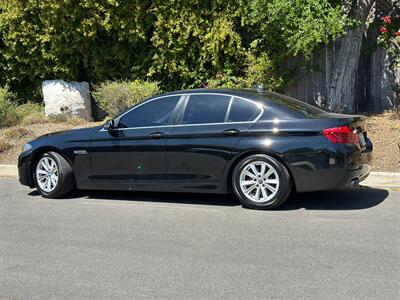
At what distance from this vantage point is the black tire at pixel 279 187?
667cm

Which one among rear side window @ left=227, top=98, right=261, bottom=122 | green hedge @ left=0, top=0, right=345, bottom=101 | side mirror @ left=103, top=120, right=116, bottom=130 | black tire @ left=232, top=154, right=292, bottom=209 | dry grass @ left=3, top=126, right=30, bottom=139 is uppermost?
green hedge @ left=0, top=0, right=345, bottom=101

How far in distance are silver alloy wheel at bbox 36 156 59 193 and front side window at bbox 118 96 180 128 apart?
1210 mm

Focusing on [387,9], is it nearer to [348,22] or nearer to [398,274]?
[348,22]

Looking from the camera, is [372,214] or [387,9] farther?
[387,9]

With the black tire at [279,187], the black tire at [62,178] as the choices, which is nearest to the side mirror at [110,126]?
the black tire at [62,178]

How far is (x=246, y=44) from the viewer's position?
44.4 ft

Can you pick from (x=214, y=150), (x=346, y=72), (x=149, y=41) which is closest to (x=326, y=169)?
(x=214, y=150)

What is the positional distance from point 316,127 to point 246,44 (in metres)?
7.28

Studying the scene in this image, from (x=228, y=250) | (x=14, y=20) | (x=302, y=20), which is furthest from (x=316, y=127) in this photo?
(x=14, y=20)

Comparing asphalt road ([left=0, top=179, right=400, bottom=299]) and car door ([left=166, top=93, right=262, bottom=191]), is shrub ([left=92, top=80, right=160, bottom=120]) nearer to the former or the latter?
asphalt road ([left=0, top=179, right=400, bottom=299])

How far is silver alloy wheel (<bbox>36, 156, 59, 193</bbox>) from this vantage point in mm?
8016

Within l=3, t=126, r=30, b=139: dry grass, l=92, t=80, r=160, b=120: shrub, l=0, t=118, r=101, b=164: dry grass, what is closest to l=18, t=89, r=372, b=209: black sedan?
l=0, t=118, r=101, b=164: dry grass

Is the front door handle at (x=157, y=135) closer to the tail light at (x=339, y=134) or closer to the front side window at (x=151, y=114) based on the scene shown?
the front side window at (x=151, y=114)

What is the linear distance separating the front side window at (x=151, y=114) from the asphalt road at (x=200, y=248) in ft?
3.55
